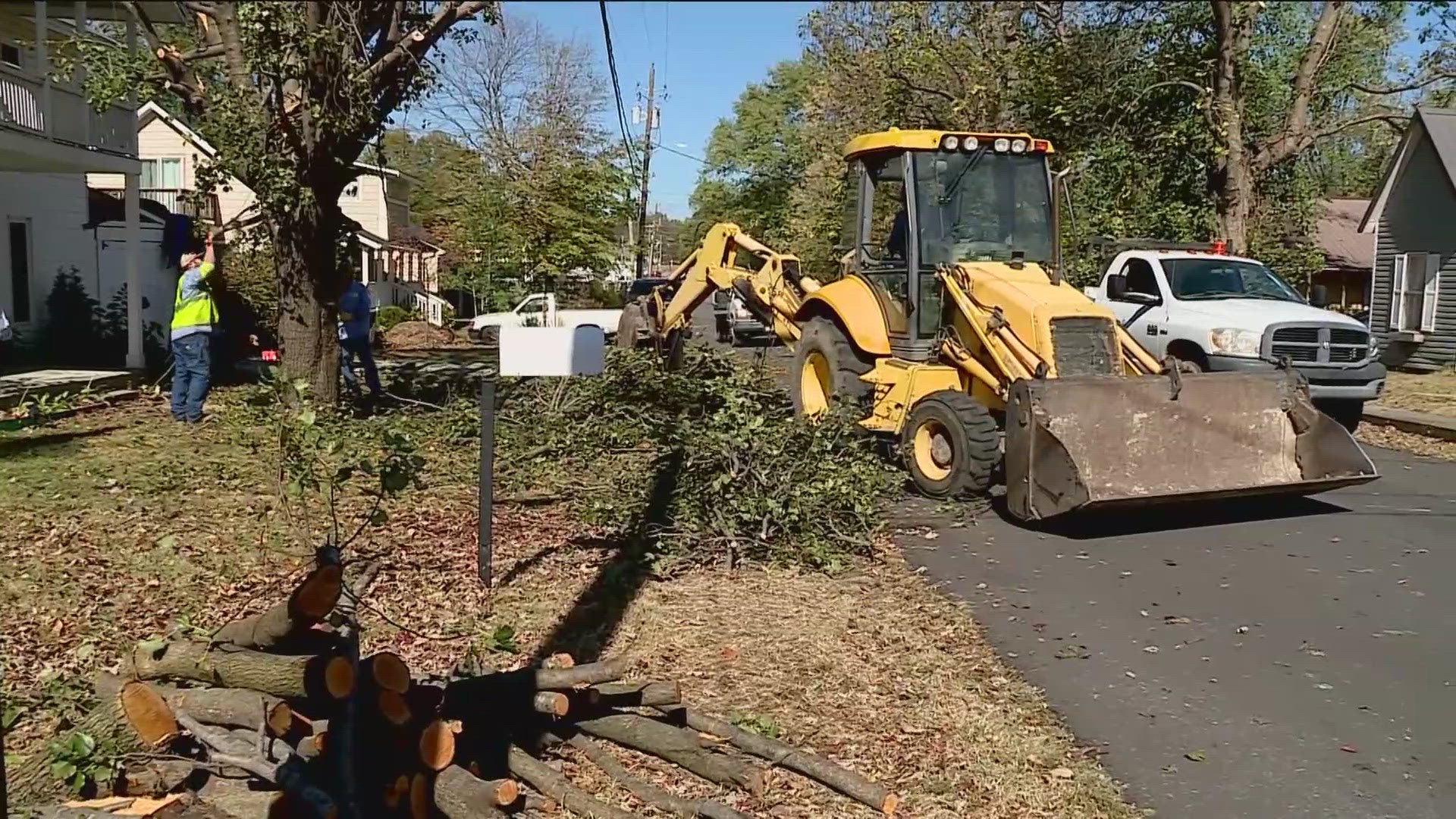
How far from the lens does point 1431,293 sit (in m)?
→ 25.0

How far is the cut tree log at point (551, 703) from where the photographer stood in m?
4.84

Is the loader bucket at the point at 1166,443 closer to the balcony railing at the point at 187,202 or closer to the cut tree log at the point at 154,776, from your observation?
the cut tree log at the point at 154,776

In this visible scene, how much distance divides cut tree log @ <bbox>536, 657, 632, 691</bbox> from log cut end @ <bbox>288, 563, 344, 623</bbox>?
0.89m

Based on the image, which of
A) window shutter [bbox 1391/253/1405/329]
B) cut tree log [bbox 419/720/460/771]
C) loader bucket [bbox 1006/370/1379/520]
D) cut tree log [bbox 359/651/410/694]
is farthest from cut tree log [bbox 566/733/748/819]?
window shutter [bbox 1391/253/1405/329]

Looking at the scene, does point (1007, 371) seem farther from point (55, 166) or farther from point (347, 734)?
point (55, 166)

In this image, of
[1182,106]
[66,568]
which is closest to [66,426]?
[66,568]

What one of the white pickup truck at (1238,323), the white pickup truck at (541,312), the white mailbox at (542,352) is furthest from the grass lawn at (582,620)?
the white pickup truck at (541,312)

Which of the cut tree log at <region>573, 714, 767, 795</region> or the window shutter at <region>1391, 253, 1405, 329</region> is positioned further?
the window shutter at <region>1391, 253, 1405, 329</region>

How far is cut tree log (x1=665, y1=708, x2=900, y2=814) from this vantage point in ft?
15.9

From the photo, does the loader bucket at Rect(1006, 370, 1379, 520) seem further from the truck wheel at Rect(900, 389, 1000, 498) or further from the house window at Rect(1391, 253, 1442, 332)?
the house window at Rect(1391, 253, 1442, 332)

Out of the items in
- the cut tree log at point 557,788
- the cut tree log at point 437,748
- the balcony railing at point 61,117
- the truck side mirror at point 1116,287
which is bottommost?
the cut tree log at point 557,788

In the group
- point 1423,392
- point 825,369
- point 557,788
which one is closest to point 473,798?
point 557,788

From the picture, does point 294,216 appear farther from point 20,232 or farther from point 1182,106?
point 1182,106

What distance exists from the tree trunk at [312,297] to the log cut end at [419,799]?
28.8 feet
